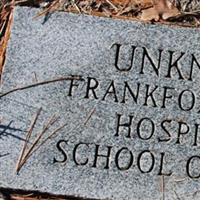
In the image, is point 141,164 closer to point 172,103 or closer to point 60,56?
point 172,103

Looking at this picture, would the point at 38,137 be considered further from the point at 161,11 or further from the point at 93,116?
the point at 161,11

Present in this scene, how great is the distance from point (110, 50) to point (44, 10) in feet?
1.12

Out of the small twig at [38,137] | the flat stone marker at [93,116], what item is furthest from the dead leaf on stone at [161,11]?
the small twig at [38,137]

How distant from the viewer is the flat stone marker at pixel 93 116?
8.57 ft

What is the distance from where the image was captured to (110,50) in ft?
8.68

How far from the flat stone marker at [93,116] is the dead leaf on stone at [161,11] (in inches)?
5.9

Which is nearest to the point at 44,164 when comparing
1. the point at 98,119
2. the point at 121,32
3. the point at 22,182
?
the point at 22,182

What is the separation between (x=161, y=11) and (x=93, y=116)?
56cm

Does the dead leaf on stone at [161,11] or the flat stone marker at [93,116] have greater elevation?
the dead leaf on stone at [161,11]

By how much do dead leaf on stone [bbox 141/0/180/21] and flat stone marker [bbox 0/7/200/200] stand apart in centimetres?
15

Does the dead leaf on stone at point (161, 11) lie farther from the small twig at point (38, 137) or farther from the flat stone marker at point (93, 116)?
the small twig at point (38, 137)

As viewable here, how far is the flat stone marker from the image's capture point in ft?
8.57

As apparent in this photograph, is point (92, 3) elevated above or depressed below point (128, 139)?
above

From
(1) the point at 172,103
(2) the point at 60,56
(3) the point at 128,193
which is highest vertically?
(2) the point at 60,56
